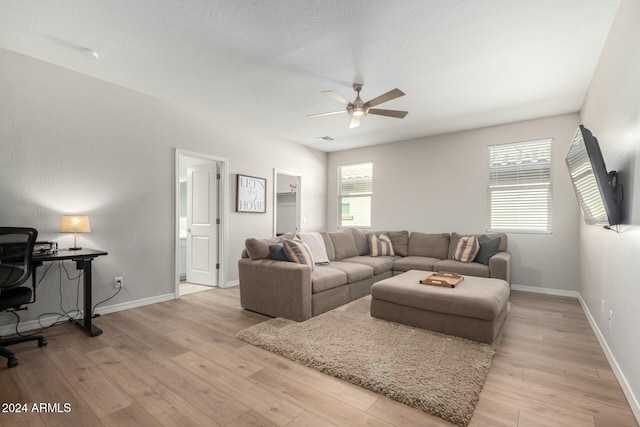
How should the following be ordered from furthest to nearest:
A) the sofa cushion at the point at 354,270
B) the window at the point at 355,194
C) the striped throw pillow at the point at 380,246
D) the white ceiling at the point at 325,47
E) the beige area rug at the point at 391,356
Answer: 1. the window at the point at 355,194
2. the striped throw pillow at the point at 380,246
3. the sofa cushion at the point at 354,270
4. the white ceiling at the point at 325,47
5. the beige area rug at the point at 391,356

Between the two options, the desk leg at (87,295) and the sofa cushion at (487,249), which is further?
the sofa cushion at (487,249)

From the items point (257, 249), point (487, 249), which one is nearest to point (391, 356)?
point (257, 249)

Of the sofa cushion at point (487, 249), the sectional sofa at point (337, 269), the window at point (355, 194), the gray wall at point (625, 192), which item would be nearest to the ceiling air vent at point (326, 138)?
the window at point (355, 194)

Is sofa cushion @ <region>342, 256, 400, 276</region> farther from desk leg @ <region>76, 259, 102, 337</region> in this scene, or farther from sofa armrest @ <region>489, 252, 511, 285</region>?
desk leg @ <region>76, 259, 102, 337</region>

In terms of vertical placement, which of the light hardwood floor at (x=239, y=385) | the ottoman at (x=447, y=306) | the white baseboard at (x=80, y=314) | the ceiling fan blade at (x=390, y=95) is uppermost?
the ceiling fan blade at (x=390, y=95)

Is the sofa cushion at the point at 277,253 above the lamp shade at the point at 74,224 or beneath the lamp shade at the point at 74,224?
beneath

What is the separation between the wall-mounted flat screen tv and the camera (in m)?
1.81

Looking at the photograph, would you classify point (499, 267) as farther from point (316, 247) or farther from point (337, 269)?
point (316, 247)

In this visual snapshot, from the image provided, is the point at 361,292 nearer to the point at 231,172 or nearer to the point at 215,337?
the point at 215,337

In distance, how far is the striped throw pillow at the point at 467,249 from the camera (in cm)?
434

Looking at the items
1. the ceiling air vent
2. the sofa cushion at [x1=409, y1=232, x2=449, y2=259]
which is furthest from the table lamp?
the sofa cushion at [x1=409, y1=232, x2=449, y2=259]

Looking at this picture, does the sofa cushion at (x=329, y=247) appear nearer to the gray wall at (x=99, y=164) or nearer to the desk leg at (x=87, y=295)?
the gray wall at (x=99, y=164)

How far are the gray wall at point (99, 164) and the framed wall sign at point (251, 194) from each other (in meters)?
0.29

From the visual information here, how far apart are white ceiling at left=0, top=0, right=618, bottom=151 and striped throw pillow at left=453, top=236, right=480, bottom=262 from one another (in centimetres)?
188
